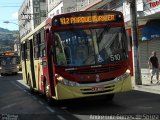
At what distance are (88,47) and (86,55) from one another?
10.2 inches

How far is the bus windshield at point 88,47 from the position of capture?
14383 millimetres

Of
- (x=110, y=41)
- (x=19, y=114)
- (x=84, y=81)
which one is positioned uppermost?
(x=110, y=41)

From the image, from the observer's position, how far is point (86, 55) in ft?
47.6

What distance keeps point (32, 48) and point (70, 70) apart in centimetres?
564

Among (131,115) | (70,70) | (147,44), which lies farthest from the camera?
(147,44)

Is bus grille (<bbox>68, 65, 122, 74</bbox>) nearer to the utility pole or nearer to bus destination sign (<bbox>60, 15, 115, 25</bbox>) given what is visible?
bus destination sign (<bbox>60, 15, 115, 25</bbox>)

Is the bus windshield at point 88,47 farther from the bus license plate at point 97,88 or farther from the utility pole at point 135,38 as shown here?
the utility pole at point 135,38

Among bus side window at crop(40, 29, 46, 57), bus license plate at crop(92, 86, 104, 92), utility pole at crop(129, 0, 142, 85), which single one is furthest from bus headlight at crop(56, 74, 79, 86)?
utility pole at crop(129, 0, 142, 85)

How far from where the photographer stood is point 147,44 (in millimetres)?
29188

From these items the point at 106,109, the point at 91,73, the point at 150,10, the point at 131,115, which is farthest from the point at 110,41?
the point at 150,10

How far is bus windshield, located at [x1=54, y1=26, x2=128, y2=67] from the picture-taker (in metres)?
14.4

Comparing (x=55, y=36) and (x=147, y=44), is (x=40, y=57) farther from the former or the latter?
(x=147, y=44)

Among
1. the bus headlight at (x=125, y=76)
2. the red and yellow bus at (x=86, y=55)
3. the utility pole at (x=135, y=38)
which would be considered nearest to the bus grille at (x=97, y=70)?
the red and yellow bus at (x=86, y=55)

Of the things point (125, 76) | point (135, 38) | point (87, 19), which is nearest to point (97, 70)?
point (125, 76)
